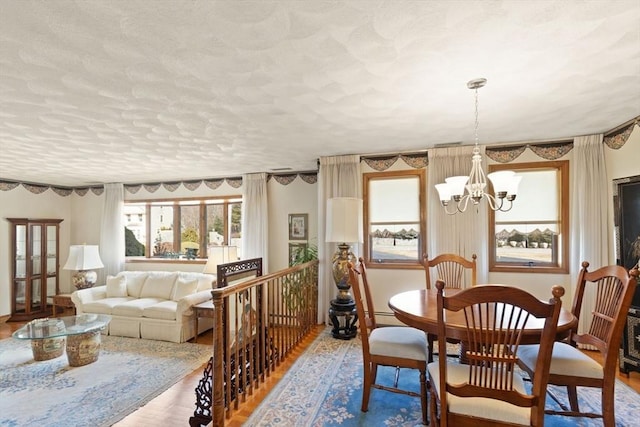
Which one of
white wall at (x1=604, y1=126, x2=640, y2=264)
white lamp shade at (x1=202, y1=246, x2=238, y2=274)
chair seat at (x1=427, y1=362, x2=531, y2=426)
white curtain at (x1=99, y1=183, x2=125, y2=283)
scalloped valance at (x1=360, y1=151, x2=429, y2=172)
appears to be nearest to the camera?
chair seat at (x1=427, y1=362, x2=531, y2=426)

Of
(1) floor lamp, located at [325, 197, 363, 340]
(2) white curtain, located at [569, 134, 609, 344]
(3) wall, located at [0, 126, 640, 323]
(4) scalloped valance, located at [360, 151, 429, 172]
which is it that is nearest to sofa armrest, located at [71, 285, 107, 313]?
(3) wall, located at [0, 126, 640, 323]

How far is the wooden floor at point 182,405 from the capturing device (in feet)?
7.71

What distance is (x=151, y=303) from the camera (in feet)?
14.6

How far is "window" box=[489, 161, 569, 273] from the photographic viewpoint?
3607 mm

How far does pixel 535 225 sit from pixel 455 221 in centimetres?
93

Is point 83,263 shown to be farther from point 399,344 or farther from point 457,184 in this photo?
point 457,184

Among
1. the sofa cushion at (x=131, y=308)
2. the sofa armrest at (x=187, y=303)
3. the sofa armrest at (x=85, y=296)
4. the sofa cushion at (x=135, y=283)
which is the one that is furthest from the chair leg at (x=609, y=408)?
the sofa armrest at (x=85, y=296)

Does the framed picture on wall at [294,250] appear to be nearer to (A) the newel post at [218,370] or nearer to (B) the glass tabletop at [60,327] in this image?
(B) the glass tabletop at [60,327]

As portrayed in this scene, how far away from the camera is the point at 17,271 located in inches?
213

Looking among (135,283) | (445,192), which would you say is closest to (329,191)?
(445,192)

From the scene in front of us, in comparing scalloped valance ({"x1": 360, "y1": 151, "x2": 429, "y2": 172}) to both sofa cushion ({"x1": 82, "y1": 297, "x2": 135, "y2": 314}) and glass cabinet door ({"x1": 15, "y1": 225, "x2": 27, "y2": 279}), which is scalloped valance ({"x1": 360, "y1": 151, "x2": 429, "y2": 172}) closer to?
sofa cushion ({"x1": 82, "y1": 297, "x2": 135, "y2": 314})

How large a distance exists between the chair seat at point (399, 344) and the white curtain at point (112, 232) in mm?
5529

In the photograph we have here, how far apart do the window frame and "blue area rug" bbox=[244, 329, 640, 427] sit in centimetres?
334

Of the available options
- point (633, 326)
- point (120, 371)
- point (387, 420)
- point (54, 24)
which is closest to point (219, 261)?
point (120, 371)
